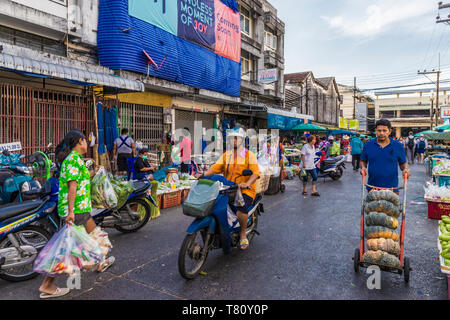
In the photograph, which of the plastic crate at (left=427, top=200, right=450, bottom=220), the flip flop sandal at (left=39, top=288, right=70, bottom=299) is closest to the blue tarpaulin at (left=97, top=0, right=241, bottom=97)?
the flip flop sandal at (left=39, top=288, right=70, bottom=299)

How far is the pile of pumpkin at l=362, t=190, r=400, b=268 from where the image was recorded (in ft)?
11.8

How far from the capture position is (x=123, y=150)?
9258 mm

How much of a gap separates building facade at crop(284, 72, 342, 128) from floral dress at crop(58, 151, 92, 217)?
79.9ft

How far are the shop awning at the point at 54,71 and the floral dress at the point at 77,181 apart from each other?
4.14 m

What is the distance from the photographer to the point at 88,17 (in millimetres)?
9797

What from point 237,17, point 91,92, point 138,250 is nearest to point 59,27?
point 91,92

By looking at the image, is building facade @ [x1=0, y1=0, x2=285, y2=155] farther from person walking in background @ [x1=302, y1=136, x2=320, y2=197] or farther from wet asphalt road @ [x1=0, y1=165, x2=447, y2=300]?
person walking in background @ [x1=302, y1=136, x2=320, y2=197]

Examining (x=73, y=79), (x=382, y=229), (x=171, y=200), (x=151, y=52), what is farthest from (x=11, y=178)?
(x=151, y=52)

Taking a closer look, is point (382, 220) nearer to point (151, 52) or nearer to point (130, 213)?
point (130, 213)

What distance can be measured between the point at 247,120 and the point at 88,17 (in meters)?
12.6

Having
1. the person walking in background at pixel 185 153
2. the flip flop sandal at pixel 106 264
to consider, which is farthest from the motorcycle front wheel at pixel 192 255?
the person walking in background at pixel 185 153

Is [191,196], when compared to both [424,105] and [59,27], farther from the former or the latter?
[424,105]

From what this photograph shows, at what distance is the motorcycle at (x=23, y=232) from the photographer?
3.62 metres

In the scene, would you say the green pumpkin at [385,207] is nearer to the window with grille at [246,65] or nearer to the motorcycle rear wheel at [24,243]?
the motorcycle rear wheel at [24,243]
